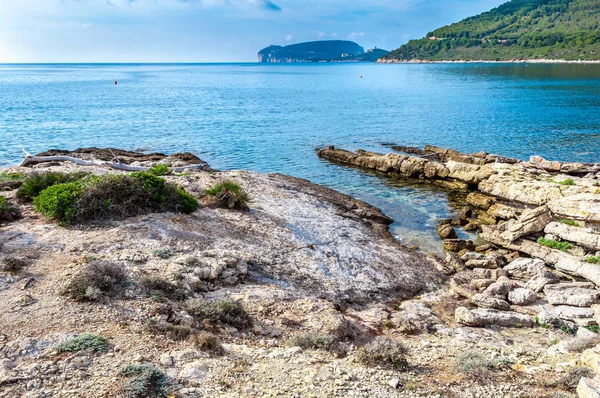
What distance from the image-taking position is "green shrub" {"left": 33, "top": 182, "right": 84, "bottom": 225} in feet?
46.5

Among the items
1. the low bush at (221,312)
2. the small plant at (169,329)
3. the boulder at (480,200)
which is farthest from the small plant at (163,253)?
the boulder at (480,200)

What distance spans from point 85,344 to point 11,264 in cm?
424

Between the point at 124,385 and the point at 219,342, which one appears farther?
the point at 219,342

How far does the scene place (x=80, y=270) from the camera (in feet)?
35.8

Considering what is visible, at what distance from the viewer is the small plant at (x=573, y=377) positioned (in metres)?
8.27

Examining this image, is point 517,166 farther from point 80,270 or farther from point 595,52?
point 595,52

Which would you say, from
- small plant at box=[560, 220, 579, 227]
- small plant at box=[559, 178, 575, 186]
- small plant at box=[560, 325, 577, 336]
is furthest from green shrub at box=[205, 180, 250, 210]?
small plant at box=[559, 178, 575, 186]

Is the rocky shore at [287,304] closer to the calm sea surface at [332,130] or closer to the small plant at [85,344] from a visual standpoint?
the small plant at [85,344]

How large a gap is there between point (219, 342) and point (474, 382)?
5063 millimetres

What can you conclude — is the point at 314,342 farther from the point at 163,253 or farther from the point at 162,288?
the point at 163,253

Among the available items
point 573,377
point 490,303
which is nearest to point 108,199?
point 490,303

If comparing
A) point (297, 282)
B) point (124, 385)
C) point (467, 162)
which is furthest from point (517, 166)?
point (124, 385)

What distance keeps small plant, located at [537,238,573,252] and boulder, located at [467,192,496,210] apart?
6.16 m

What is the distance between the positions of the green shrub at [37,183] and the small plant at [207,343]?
34.2ft
